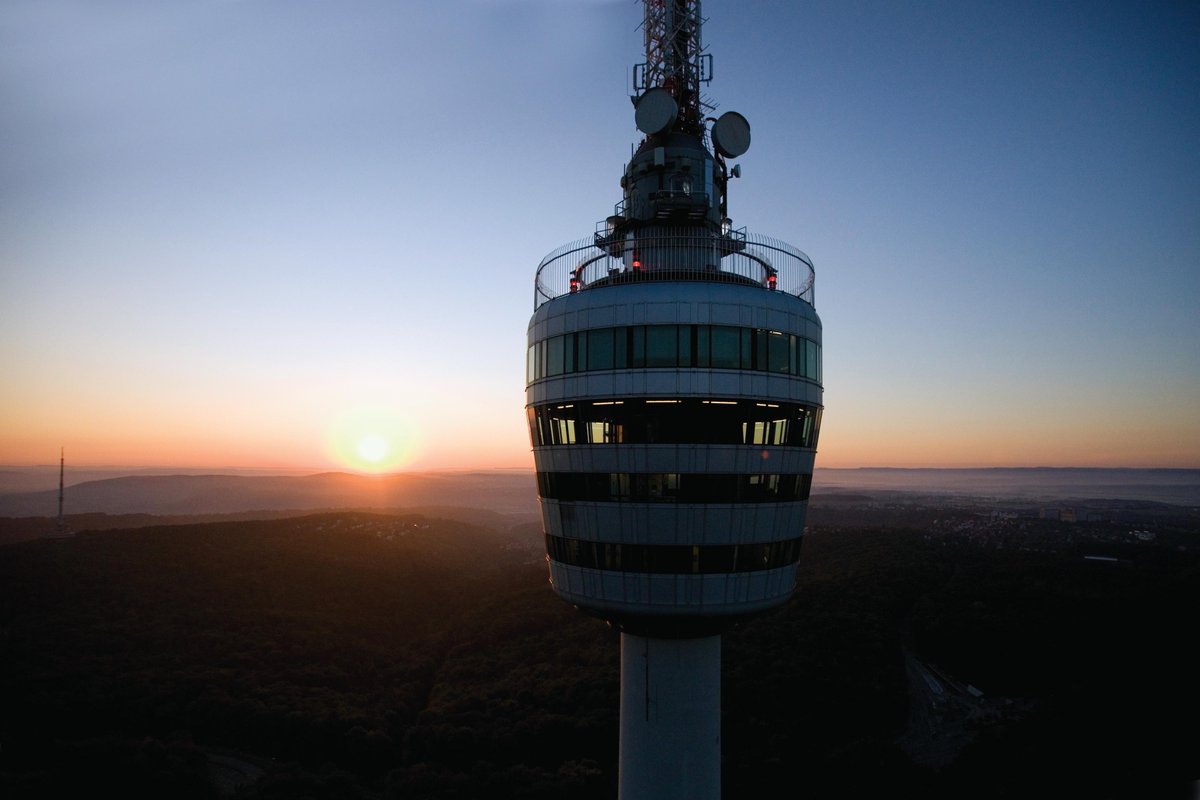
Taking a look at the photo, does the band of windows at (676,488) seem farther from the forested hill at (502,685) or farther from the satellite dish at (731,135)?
the forested hill at (502,685)

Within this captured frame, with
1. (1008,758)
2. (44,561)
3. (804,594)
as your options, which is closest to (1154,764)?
(1008,758)

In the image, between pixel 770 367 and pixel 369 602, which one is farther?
pixel 369 602

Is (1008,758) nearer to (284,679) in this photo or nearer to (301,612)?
(284,679)

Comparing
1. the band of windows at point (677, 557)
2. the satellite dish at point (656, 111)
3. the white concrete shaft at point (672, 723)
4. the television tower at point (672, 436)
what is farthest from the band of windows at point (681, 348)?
the white concrete shaft at point (672, 723)

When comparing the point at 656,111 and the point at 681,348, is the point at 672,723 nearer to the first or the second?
the point at 681,348

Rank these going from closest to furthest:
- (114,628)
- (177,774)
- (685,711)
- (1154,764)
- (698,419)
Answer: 1. (698,419)
2. (685,711)
3. (177,774)
4. (1154,764)
5. (114,628)

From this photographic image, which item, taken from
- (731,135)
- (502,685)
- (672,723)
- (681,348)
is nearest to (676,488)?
(681,348)
